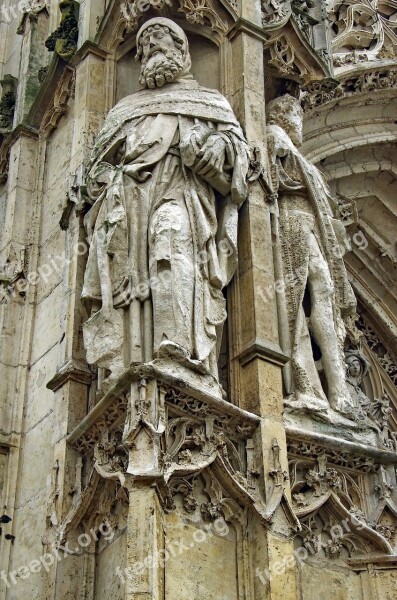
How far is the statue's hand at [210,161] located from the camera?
27.0 feet

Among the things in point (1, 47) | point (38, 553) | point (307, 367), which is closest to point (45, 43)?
→ point (1, 47)

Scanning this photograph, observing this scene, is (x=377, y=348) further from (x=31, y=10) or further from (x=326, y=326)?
(x=31, y=10)

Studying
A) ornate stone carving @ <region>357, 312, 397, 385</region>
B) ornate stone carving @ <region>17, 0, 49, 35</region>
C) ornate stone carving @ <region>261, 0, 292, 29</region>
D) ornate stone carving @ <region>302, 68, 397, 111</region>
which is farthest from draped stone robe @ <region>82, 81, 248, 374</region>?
ornate stone carving @ <region>357, 312, 397, 385</region>

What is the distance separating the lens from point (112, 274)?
7.95 m

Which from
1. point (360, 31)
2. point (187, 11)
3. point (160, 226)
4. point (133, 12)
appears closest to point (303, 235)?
point (160, 226)

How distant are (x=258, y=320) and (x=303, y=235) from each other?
1444mm

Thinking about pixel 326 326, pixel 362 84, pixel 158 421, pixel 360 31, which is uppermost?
pixel 360 31

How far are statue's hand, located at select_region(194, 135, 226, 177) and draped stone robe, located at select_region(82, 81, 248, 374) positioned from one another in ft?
0.18

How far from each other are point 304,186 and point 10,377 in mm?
2785

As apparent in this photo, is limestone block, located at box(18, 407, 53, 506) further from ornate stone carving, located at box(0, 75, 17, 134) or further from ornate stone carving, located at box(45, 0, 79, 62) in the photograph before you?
ornate stone carving, located at box(0, 75, 17, 134)

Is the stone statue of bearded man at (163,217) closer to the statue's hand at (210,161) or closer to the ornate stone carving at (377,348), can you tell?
the statue's hand at (210,161)

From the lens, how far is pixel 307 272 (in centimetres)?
909

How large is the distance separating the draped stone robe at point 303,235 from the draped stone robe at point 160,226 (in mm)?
842

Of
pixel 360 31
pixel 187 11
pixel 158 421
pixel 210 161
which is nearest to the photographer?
pixel 158 421
